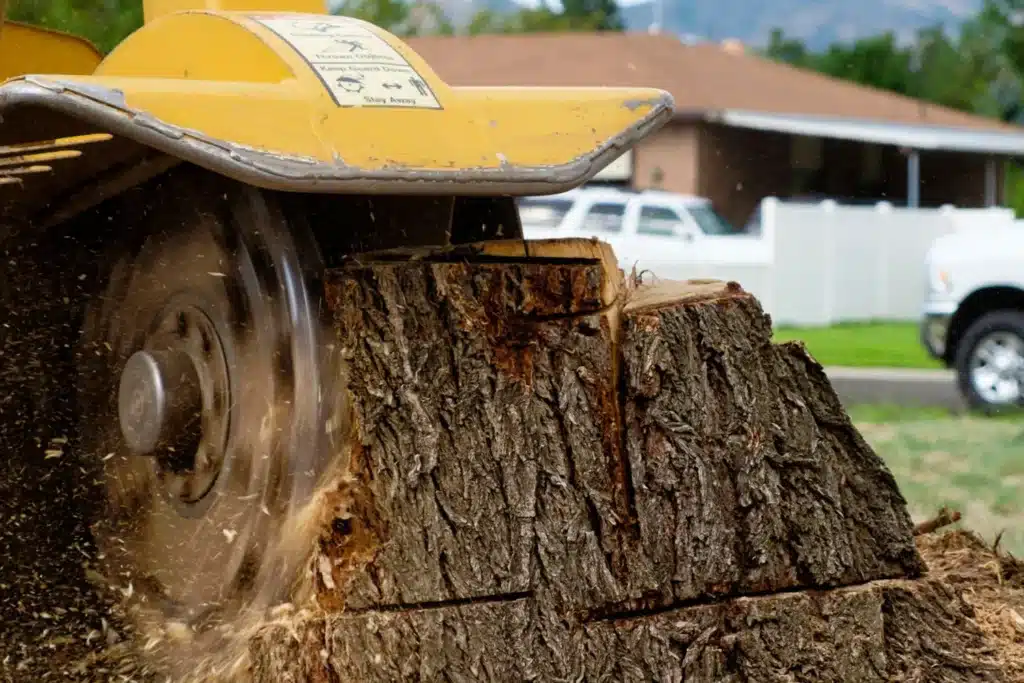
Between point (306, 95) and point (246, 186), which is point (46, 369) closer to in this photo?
point (246, 186)

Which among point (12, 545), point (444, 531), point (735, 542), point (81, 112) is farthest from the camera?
point (12, 545)

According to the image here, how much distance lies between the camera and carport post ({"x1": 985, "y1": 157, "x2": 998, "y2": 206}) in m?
Result: 28.8

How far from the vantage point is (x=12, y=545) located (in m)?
3.16

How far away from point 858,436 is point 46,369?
1.73 metres

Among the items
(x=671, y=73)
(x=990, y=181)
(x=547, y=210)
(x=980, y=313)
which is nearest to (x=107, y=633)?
(x=980, y=313)

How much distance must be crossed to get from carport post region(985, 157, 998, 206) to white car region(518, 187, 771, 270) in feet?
40.7

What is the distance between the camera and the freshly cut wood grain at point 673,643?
2.37 meters

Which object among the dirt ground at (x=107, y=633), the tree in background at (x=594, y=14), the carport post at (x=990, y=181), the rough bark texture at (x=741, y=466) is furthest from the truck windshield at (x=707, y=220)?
the tree in background at (x=594, y=14)

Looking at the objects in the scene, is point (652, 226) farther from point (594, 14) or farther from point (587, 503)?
point (594, 14)

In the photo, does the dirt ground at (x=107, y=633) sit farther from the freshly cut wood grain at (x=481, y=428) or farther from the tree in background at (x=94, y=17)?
the tree in background at (x=94, y=17)

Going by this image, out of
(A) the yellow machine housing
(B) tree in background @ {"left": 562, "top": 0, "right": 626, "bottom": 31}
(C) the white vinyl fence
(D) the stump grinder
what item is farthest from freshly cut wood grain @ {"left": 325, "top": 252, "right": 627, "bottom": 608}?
(B) tree in background @ {"left": 562, "top": 0, "right": 626, "bottom": 31}

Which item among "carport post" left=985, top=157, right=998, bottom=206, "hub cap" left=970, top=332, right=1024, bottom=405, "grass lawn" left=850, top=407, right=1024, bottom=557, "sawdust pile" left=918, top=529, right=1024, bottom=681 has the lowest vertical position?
"carport post" left=985, top=157, right=998, bottom=206

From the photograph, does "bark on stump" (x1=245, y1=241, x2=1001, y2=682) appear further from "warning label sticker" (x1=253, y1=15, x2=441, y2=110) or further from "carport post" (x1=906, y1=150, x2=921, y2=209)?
"carport post" (x1=906, y1=150, x2=921, y2=209)

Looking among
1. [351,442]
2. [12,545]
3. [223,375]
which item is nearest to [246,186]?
[223,375]
